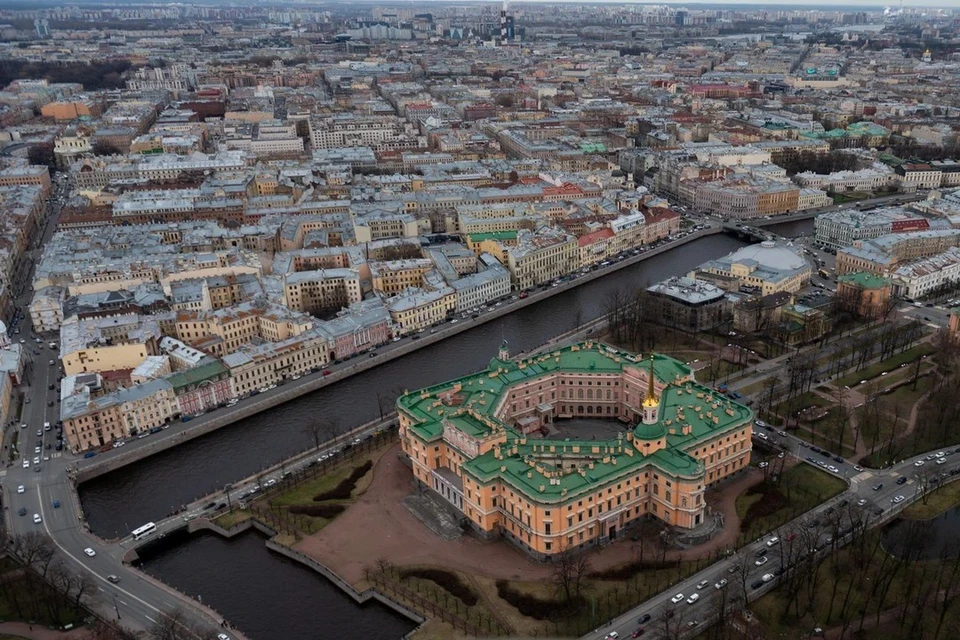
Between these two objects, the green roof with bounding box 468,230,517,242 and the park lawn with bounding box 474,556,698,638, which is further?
the green roof with bounding box 468,230,517,242

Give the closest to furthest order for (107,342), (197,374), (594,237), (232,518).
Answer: (232,518) < (197,374) < (107,342) < (594,237)

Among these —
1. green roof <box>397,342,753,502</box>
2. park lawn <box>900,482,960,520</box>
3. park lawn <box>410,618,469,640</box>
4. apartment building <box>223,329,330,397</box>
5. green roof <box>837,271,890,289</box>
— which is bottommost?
park lawn <box>410,618,469,640</box>

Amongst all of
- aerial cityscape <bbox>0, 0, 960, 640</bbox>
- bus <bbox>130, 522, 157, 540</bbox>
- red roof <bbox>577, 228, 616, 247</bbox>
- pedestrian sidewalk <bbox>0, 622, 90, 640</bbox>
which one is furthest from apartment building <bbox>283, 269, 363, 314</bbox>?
pedestrian sidewalk <bbox>0, 622, 90, 640</bbox>

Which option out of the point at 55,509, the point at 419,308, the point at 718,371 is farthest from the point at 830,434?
the point at 55,509

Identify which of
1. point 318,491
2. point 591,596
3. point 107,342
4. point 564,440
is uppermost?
point 107,342

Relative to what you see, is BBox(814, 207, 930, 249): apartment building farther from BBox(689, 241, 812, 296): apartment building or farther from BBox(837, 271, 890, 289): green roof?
BBox(837, 271, 890, 289): green roof

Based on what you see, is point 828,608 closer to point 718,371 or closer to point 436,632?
point 436,632
